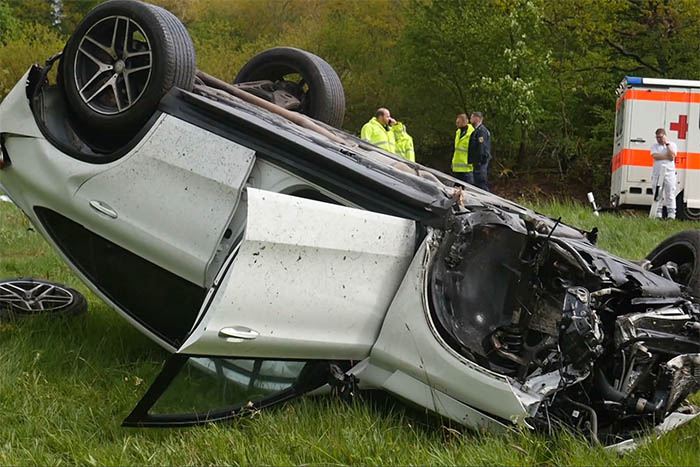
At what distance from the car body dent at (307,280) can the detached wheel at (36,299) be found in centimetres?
219

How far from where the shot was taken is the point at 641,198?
13.6 meters

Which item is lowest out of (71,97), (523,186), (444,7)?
(523,186)

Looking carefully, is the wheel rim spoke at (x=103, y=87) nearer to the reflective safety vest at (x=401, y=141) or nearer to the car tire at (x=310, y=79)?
the car tire at (x=310, y=79)

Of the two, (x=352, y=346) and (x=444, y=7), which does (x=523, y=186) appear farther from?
(x=352, y=346)

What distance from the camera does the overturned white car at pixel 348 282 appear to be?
9.12 ft

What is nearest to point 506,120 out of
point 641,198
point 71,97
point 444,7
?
point 444,7

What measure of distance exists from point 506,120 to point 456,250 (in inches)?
746

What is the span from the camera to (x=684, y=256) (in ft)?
11.7

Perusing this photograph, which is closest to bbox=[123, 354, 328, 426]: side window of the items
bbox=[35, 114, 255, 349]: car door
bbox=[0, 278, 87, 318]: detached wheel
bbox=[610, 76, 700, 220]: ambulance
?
bbox=[35, 114, 255, 349]: car door

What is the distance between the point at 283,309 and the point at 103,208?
1.26 m

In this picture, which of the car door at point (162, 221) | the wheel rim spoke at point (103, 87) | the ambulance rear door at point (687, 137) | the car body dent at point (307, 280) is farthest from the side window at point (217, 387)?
the ambulance rear door at point (687, 137)

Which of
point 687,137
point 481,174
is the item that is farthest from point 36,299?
point 687,137

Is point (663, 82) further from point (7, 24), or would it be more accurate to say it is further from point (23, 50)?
point (7, 24)

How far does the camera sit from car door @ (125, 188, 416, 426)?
8.63ft
